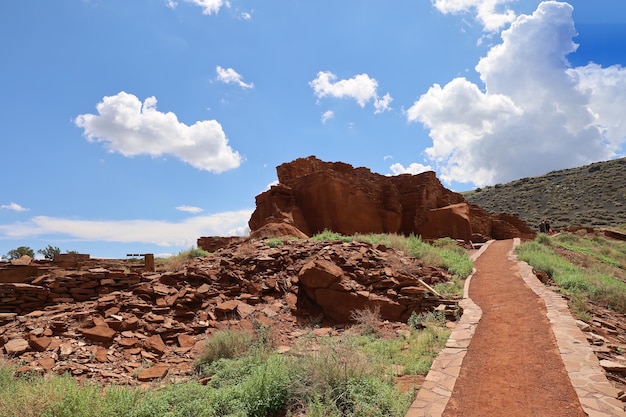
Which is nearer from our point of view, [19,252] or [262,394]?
[262,394]

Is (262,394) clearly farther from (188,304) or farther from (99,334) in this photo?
(188,304)

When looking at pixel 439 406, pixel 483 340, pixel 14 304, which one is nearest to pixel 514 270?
pixel 483 340

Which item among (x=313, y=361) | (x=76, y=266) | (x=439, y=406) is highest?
(x=76, y=266)

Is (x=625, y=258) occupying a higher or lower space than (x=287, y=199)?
lower

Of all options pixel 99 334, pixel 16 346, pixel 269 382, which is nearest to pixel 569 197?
pixel 269 382

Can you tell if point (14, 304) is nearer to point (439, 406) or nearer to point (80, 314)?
point (80, 314)

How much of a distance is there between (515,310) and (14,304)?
10.8 m

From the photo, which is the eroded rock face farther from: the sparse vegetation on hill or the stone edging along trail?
the stone edging along trail

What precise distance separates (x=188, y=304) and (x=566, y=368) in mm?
7577

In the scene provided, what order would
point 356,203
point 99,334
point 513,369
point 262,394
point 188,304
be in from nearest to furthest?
point 262,394, point 513,369, point 99,334, point 188,304, point 356,203

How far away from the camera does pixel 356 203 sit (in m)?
19.3

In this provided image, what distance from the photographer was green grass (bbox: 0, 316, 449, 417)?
3951mm

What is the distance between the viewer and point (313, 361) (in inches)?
185

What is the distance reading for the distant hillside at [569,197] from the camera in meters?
35.9
